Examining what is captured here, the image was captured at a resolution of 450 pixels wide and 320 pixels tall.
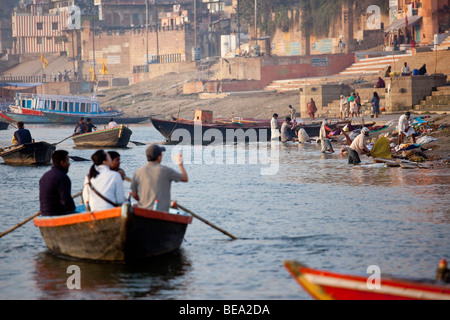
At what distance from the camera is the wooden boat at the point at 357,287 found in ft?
20.1

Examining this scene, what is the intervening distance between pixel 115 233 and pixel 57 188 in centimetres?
117

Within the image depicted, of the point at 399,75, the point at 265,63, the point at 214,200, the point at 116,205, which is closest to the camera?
the point at 116,205

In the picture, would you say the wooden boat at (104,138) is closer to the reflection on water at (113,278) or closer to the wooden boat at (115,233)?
the reflection on water at (113,278)

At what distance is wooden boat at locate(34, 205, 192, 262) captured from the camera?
9.37 metres

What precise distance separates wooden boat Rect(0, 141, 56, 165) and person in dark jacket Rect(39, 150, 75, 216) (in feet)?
45.8

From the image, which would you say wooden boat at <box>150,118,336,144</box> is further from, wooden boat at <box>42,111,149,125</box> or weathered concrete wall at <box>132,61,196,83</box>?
weathered concrete wall at <box>132,61,196,83</box>

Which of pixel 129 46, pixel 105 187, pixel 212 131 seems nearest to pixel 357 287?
pixel 105 187

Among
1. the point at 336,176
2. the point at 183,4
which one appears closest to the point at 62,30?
the point at 183,4

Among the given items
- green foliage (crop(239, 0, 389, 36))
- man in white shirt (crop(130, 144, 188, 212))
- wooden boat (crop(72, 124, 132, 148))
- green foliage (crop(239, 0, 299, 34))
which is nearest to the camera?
man in white shirt (crop(130, 144, 188, 212))

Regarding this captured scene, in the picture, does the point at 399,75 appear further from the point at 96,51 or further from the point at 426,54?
the point at 96,51

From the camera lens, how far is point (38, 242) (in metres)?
12.0

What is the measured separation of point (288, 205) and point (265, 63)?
132 ft

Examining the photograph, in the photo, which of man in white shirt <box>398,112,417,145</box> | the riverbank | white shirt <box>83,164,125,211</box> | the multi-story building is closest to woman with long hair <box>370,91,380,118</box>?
the riverbank

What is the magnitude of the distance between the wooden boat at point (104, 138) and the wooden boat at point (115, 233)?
19.3m
